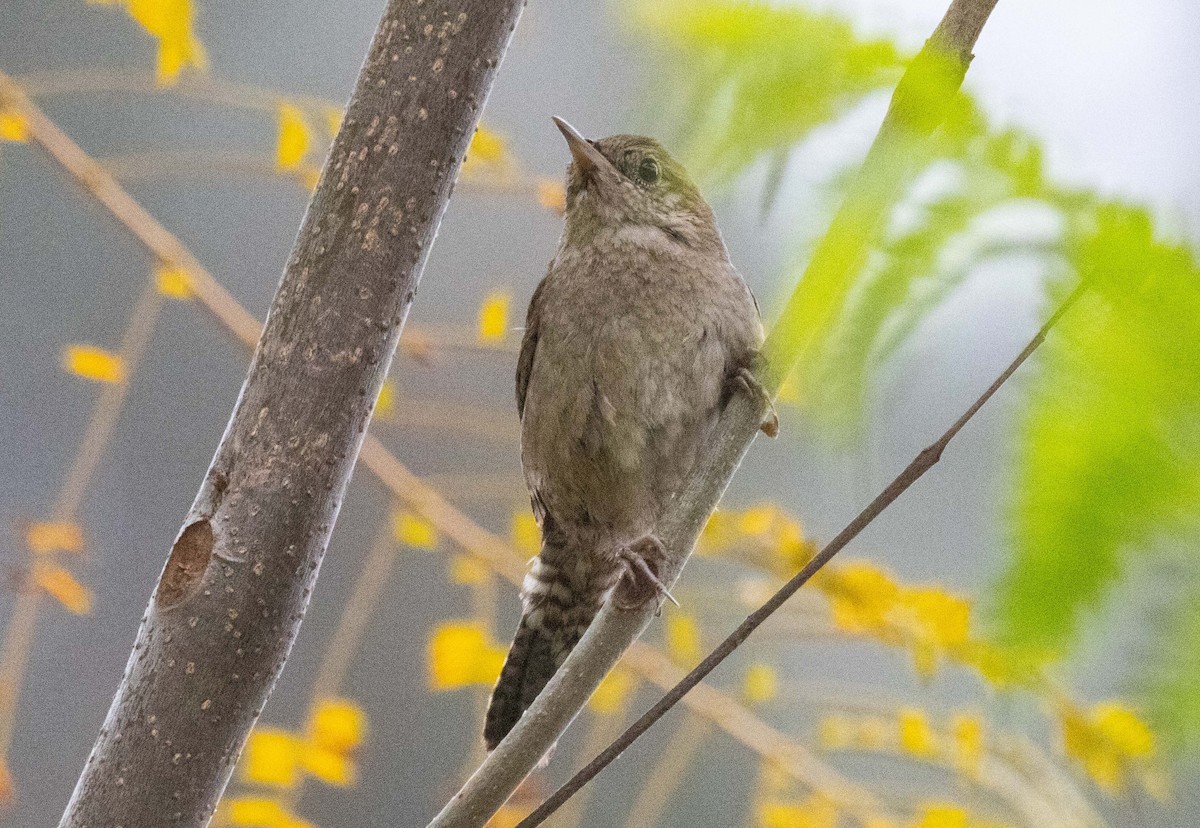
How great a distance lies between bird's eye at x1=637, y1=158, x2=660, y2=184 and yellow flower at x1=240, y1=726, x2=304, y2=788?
1019 mm

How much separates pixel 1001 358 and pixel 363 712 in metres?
1.42

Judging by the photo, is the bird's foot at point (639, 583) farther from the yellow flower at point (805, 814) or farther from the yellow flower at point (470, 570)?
the yellow flower at point (805, 814)

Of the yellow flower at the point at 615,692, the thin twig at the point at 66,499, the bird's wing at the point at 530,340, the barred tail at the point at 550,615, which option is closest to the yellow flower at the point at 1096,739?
the barred tail at the point at 550,615

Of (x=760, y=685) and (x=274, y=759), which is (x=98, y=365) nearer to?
(x=274, y=759)

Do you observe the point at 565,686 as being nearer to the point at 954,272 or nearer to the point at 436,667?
the point at 954,272

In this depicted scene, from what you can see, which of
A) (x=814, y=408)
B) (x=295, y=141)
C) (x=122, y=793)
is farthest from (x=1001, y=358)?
(x=295, y=141)

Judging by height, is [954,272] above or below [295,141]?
above

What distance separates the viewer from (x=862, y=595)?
1614 millimetres

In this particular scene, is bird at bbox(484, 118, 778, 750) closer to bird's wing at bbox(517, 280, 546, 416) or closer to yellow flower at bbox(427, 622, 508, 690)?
bird's wing at bbox(517, 280, 546, 416)

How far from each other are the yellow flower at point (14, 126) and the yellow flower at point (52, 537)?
587 mm

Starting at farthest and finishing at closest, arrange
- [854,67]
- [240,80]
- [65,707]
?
[240,80], [65,707], [854,67]

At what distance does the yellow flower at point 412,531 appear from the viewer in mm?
1888

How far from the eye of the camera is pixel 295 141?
6.04 feet

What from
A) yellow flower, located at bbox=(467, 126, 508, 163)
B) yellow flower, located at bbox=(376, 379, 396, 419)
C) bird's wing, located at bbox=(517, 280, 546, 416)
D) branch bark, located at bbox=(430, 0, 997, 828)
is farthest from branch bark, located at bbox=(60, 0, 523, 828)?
yellow flower, located at bbox=(376, 379, 396, 419)
